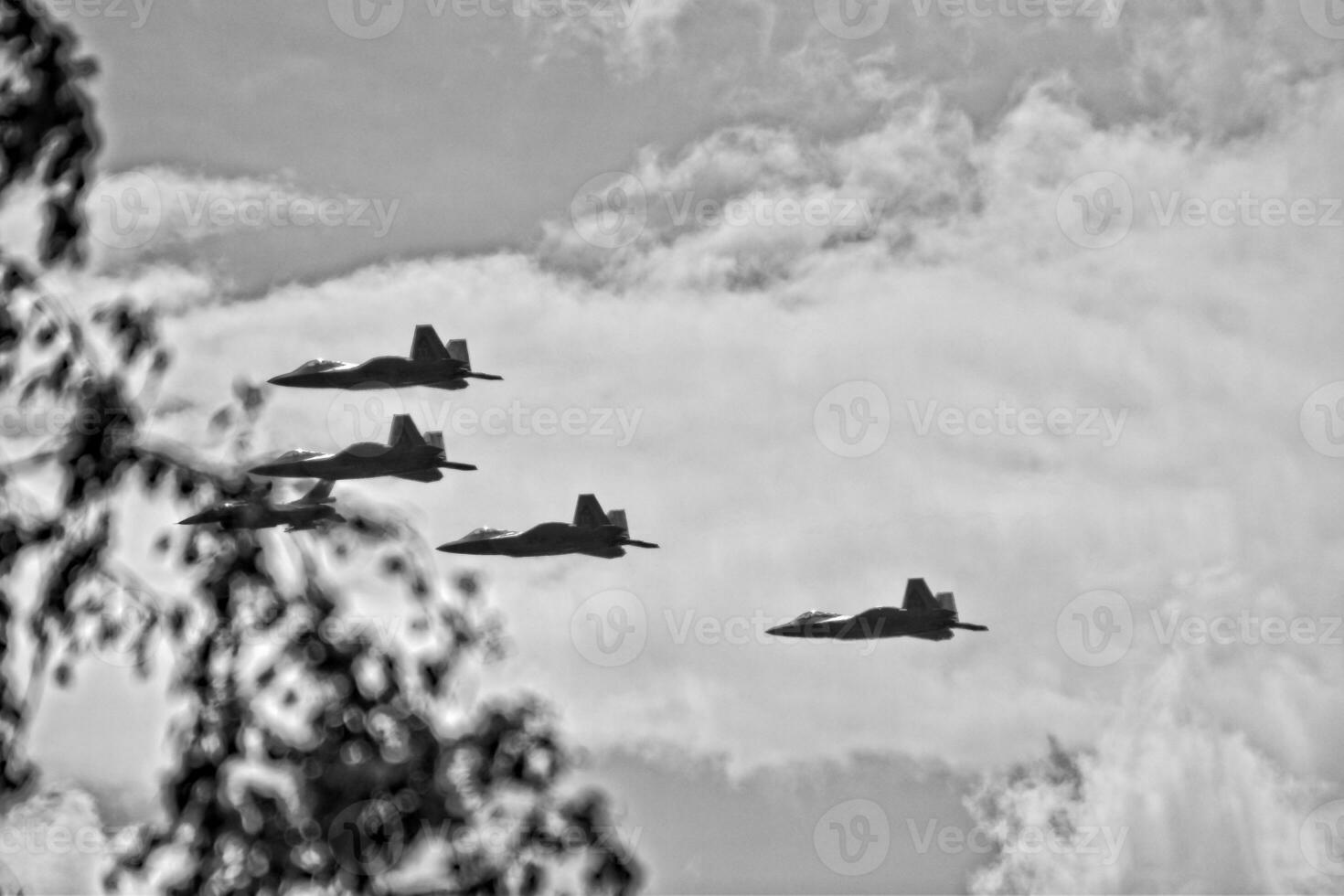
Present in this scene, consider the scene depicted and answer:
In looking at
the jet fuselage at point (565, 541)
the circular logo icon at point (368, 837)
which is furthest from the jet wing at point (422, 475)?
the circular logo icon at point (368, 837)

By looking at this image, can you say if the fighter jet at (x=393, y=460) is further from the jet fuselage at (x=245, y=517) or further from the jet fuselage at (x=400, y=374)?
the jet fuselage at (x=245, y=517)

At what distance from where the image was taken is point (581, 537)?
86312mm

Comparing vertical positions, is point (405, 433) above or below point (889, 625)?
above

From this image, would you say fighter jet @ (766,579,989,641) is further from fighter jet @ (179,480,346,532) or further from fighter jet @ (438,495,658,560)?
fighter jet @ (179,480,346,532)

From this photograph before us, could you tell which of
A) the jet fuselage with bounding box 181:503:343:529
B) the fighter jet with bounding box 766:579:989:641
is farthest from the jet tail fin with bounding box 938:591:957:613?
the jet fuselage with bounding box 181:503:343:529

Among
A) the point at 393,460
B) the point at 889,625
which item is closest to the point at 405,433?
the point at 393,460

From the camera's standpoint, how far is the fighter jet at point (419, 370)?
77.4 metres

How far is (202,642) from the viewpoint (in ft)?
46.7

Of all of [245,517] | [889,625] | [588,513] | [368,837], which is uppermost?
[588,513]

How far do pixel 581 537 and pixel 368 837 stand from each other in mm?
72891

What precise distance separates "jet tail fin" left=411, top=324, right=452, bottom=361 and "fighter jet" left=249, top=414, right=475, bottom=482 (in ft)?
12.7

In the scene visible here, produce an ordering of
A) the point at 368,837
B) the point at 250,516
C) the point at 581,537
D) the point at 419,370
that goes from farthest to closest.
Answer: the point at 581,537, the point at 419,370, the point at 250,516, the point at 368,837

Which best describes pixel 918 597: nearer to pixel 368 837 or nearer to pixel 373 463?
pixel 373 463

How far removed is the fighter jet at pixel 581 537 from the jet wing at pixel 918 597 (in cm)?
1257
